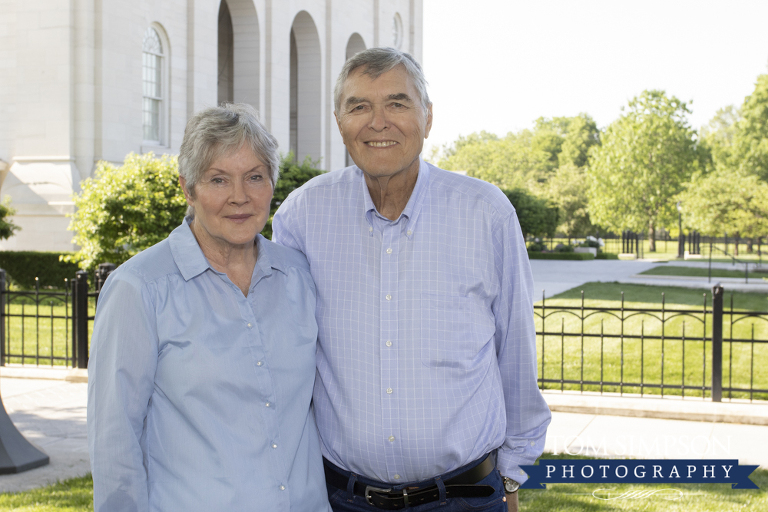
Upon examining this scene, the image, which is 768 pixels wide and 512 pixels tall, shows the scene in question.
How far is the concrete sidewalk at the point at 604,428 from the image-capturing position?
256 inches

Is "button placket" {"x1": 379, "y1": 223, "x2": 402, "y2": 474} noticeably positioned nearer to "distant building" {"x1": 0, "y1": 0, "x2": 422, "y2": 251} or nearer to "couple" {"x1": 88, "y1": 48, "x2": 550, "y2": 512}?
"couple" {"x1": 88, "y1": 48, "x2": 550, "y2": 512}

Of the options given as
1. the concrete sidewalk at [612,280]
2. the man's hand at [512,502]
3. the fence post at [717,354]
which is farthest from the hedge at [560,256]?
the man's hand at [512,502]

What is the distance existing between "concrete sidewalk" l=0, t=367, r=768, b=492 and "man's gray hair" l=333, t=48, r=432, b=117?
4.85m

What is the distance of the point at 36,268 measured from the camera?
1741cm

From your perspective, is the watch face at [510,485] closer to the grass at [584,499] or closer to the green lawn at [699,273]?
the grass at [584,499]

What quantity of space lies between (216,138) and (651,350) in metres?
10.8

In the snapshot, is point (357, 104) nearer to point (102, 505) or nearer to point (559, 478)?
point (102, 505)

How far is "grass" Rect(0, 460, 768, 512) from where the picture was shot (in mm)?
5305

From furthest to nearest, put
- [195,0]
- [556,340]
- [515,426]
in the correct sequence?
[195,0] < [556,340] < [515,426]

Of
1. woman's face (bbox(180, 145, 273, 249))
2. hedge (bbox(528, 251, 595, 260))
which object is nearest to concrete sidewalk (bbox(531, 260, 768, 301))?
hedge (bbox(528, 251, 595, 260))

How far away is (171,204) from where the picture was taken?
1482cm

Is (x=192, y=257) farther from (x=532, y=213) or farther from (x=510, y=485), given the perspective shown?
(x=532, y=213)

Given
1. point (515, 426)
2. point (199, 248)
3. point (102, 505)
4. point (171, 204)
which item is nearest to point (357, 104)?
point (199, 248)

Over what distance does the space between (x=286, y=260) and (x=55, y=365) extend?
29.8ft
